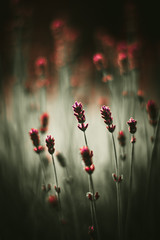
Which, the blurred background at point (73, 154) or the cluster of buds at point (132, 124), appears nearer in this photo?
the cluster of buds at point (132, 124)

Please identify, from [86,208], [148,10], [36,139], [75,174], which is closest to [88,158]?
[36,139]

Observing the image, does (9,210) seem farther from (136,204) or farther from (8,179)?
(136,204)

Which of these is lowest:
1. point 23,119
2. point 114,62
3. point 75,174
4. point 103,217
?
point 103,217

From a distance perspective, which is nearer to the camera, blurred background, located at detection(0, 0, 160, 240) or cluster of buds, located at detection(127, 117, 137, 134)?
cluster of buds, located at detection(127, 117, 137, 134)

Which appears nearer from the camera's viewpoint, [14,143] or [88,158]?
[88,158]

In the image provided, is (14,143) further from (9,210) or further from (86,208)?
(86,208)

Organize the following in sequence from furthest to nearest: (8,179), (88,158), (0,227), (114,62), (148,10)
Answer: (148,10) < (114,62) < (8,179) < (0,227) < (88,158)

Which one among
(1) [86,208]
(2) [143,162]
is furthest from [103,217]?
(2) [143,162]

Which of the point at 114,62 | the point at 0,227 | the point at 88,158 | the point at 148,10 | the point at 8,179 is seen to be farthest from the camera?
the point at 148,10

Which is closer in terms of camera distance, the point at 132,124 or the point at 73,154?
the point at 132,124

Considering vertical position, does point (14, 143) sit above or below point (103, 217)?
above
